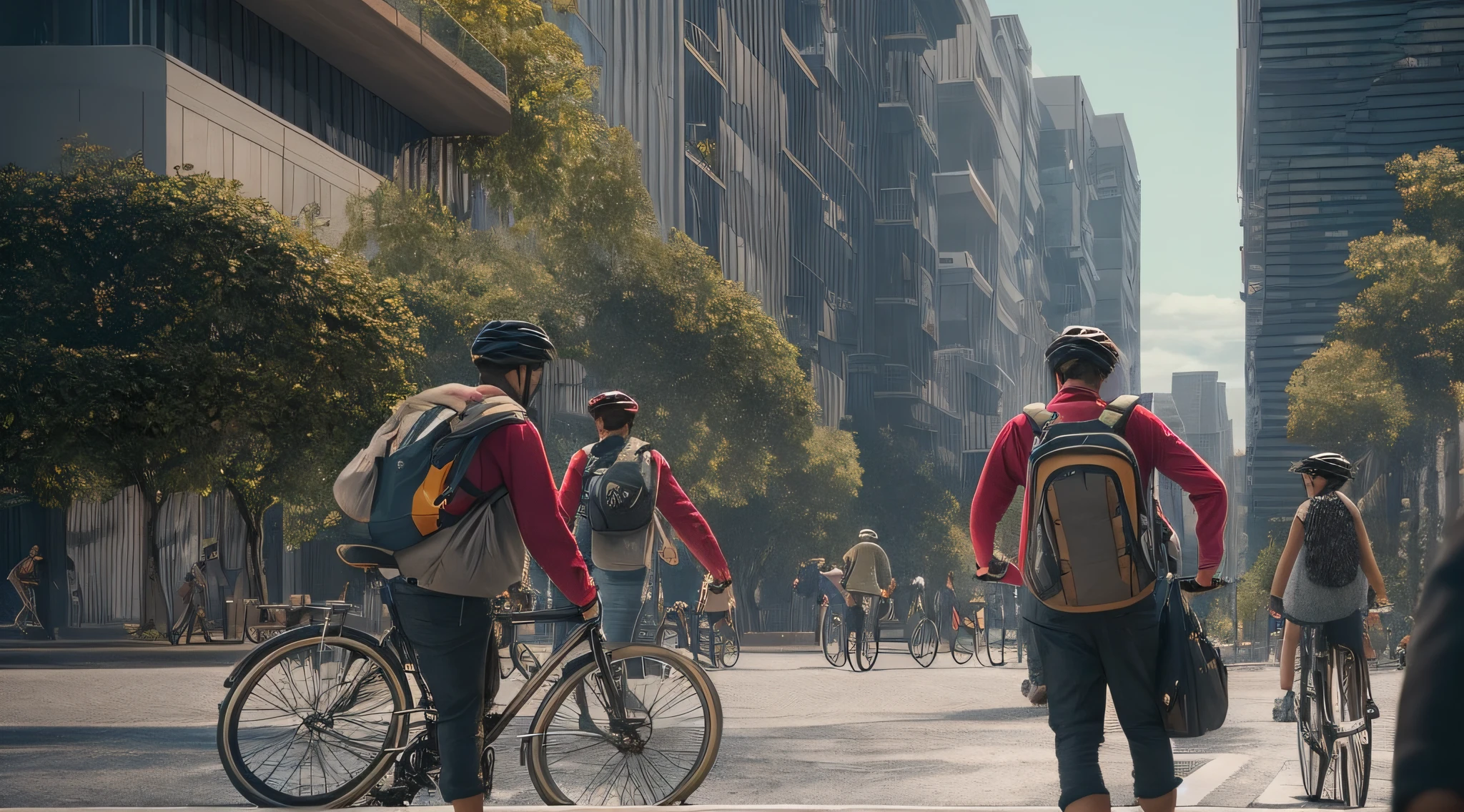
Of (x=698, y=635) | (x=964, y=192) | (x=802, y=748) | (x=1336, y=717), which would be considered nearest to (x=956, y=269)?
(x=964, y=192)

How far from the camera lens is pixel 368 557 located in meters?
4.91

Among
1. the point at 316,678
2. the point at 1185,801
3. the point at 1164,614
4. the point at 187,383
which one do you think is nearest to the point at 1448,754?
the point at 1164,614

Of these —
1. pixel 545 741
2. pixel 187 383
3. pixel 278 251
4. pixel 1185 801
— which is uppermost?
pixel 278 251

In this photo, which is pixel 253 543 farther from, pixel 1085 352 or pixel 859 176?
pixel 859 176

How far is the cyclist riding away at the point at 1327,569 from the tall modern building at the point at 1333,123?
43.9m

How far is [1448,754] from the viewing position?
3.43ft

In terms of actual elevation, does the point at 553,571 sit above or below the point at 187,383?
below

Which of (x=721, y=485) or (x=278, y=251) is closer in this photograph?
(x=278, y=251)

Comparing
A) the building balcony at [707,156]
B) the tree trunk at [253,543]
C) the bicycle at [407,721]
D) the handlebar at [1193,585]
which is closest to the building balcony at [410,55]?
the tree trunk at [253,543]

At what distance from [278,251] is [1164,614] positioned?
21.1 m

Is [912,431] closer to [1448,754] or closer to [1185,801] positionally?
[1185,801]

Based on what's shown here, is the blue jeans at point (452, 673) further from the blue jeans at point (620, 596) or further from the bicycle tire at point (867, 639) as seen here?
the bicycle tire at point (867, 639)

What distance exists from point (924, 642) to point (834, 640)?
2331 mm

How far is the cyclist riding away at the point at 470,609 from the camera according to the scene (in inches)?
188
